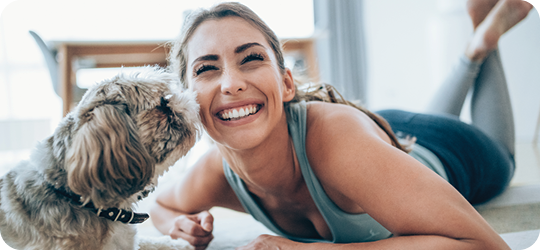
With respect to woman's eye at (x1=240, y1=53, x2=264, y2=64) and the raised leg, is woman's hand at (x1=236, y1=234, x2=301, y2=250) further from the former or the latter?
the raised leg

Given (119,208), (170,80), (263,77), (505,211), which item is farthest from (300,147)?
(505,211)

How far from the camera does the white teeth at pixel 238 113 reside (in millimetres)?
1137

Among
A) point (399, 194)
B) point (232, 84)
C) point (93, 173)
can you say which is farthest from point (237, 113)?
point (399, 194)

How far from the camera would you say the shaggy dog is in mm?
883

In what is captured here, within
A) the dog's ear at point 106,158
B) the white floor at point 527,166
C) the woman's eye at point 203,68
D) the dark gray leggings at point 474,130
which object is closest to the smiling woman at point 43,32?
the dark gray leggings at point 474,130

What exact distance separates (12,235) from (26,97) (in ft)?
15.0

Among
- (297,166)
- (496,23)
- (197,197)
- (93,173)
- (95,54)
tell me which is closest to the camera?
(93,173)

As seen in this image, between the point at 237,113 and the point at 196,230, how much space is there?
606mm

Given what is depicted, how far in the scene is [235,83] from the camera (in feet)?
3.58

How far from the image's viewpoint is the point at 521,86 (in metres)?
4.67

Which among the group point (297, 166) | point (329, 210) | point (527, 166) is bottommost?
point (527, 166)

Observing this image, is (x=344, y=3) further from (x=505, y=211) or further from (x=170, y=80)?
(x=170, y=80)

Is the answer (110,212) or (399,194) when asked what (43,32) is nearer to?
(110,212)

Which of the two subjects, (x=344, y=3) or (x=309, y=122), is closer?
(x=309, y=122)
